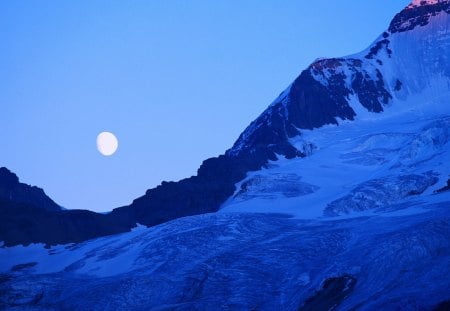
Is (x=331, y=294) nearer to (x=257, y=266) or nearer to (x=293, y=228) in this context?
(x=257, y=266)

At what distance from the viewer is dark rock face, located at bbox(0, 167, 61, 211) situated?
4437 inches

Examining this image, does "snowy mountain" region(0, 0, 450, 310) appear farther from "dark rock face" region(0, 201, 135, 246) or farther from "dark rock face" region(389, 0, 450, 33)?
"dark rock face" region(389, 0, 450, 33)

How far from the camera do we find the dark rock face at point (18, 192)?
113m

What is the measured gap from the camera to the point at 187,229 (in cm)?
6925

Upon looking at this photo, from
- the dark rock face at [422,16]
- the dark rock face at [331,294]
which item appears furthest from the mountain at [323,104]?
the dark rock face at [331,294]

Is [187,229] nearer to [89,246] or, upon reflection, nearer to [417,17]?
[89,246]

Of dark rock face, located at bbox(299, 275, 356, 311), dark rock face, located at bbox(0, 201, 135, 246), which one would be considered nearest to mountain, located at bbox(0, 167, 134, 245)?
dark rock face, located at bbox(0, 201, 135, 246)

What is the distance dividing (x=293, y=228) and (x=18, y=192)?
65.1 m

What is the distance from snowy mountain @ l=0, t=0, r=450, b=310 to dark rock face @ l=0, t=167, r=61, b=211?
72.3ft

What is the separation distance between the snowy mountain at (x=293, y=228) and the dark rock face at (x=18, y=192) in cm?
2204

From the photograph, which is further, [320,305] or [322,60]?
[322,60]

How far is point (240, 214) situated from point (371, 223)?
17777 mm

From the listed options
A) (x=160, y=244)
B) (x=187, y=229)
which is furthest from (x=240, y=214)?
(x=160, y=244)

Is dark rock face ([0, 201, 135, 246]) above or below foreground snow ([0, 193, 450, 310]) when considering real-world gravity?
above
